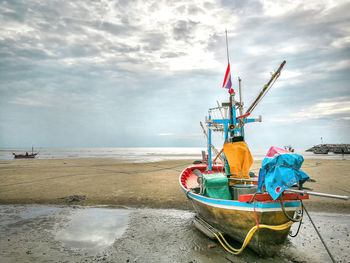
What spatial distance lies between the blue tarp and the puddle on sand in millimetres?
6168

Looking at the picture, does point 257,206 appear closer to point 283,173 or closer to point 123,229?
point 283,173

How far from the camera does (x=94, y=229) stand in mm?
8312

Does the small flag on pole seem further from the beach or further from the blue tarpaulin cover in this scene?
the beach

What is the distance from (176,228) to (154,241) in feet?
4.54

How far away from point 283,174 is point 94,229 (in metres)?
7.99

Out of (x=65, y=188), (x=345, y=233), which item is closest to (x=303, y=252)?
(x=345, y=233)

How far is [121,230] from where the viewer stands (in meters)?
8.19

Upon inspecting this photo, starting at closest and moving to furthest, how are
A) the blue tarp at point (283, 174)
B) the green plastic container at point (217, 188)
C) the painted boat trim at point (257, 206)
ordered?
the blue tarp at point (283, 174) → the painted boat trim at point (257, 206) → the green plastic container at point (217, 188)

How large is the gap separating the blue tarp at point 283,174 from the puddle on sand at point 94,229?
617cm

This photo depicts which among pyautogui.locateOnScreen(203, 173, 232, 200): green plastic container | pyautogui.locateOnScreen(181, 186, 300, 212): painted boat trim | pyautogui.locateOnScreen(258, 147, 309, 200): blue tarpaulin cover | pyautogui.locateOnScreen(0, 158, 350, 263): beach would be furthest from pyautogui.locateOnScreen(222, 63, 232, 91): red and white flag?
pyautogui.locateOnScreen(0, 158, 350, 263): beach

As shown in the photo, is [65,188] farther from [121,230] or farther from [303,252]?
[303,252]

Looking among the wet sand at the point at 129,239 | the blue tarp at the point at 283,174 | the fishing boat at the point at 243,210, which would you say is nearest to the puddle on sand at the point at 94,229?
the wet sand at the point at 129,239

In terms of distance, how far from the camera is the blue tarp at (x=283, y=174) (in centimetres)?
511

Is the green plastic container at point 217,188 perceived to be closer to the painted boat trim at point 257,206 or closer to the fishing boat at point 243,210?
the fishing boat at point 243,210
